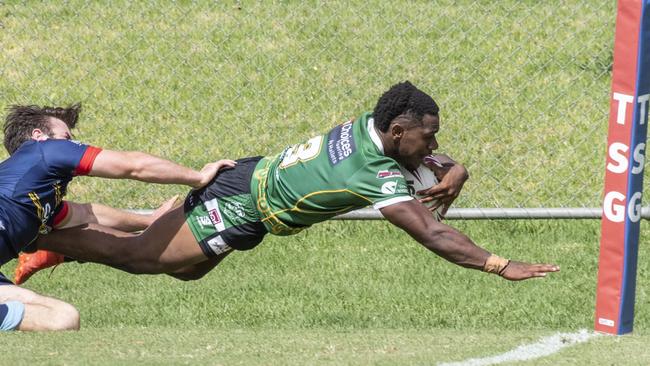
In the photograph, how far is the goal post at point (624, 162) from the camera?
5.80 metres

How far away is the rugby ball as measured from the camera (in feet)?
22.1

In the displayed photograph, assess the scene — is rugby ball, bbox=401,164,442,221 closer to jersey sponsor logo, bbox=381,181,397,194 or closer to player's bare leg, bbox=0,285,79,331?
jersey sponsor logo, bbox=381,181,397,194

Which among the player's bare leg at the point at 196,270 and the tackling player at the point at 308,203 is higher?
the tackling player at the point at 308,203

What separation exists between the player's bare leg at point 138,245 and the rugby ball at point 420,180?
1.26 meters

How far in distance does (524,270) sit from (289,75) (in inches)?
202

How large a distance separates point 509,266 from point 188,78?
5135 millimetres

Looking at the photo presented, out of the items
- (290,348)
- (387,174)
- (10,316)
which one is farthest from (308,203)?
(10,316)

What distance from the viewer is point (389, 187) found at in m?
6.25

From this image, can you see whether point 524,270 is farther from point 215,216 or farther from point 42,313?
point 42,313

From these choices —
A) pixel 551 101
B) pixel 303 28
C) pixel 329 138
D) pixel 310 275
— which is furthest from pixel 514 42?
pixel 329 138

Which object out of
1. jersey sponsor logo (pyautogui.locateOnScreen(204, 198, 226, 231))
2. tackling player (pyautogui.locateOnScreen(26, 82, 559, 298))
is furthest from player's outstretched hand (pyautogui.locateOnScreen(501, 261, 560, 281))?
jersey sponsor logo (pyautogui.locateOnScreen(204, 198, 226, 231))

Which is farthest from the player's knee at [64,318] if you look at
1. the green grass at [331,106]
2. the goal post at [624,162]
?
the goal post at [624,162]

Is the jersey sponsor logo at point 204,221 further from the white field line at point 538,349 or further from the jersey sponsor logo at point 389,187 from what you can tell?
the white field line at point 538,349

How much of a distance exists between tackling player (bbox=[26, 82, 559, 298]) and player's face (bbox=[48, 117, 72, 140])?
557 millimetres
